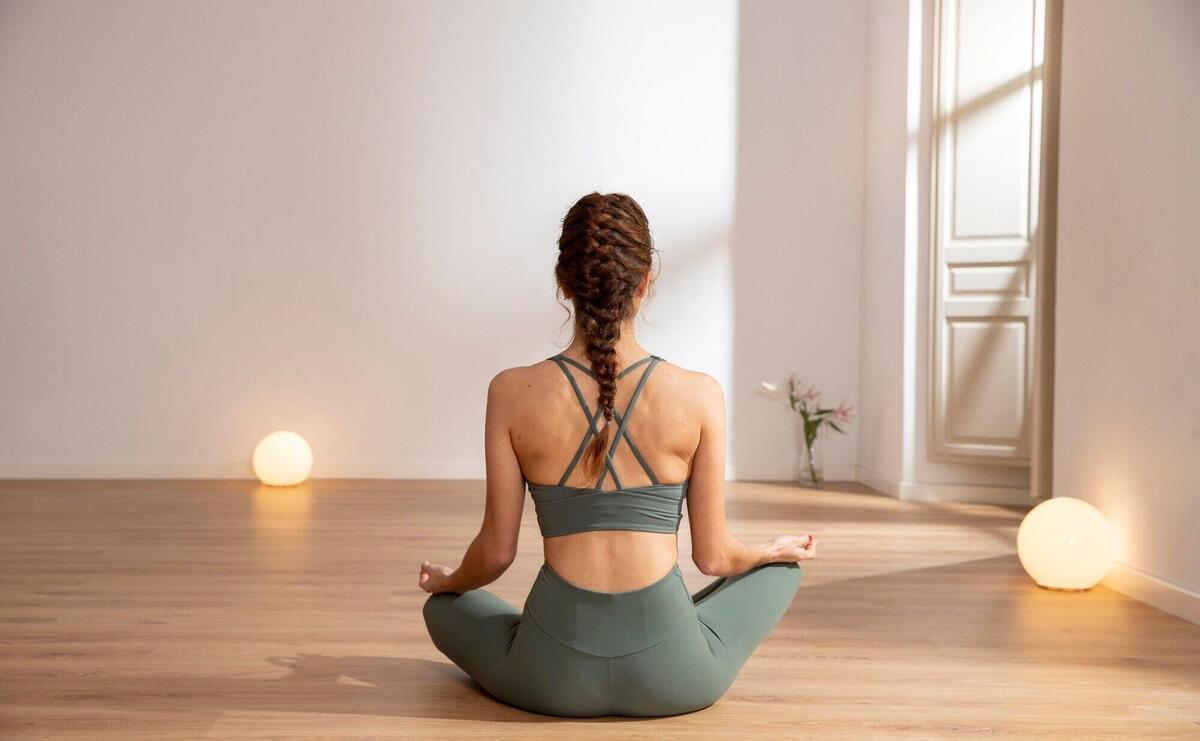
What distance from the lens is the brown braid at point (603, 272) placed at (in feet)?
6.69

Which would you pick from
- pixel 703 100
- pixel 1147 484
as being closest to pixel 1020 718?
pixel 1147 484

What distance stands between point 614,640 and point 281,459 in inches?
162

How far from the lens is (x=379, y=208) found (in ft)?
20.8

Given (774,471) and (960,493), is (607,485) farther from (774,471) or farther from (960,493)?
(774,471)

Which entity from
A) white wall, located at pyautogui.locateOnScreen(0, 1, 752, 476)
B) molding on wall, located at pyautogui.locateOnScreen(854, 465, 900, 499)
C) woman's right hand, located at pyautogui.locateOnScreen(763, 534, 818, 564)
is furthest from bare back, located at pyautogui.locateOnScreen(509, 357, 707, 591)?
white wall, located at pyautogui.locateOnScreen(0, 1, 752, 476)

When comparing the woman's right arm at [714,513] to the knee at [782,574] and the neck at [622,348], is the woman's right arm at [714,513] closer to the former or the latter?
the knee at [782,574]

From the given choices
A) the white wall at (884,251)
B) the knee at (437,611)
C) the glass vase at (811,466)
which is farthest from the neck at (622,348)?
the glass vase at (811,466)

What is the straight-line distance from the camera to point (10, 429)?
6.20 metres

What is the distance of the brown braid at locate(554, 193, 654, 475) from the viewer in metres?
2.04

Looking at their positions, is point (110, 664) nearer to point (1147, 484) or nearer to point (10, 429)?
point (1147, 484)

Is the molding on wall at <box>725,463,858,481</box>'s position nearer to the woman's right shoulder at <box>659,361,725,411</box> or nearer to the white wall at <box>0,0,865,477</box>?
the white wall at <box>0,0,865,477</box>

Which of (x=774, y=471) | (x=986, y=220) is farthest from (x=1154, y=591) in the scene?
(x=774, y=471)

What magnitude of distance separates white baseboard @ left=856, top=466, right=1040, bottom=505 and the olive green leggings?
11.3 ft

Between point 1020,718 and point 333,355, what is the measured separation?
470 cm
